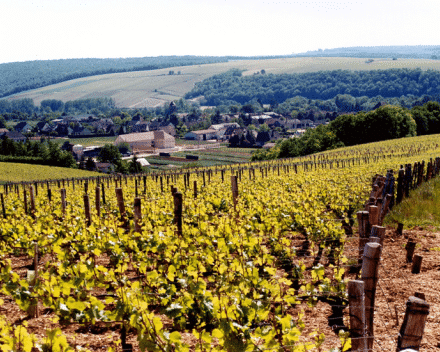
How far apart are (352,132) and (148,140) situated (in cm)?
6317

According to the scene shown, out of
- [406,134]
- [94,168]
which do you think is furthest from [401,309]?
[406,134]

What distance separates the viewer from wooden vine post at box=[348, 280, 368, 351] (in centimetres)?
392

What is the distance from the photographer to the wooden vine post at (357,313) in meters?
3.92

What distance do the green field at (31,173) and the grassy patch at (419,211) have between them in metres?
44.5

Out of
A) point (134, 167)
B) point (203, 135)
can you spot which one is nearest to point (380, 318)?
point (134, 167)

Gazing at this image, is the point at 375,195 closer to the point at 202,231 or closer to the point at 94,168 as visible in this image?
the point at 202,231

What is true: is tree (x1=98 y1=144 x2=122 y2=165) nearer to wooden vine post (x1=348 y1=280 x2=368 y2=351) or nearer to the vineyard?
the vineyard

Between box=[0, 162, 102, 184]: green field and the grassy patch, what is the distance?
44.5m

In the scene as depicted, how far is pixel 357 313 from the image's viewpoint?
4.00 m

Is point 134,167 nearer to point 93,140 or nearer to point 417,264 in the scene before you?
point 417,264

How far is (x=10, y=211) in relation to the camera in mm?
15227

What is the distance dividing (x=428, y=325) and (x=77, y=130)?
16608 centimetres

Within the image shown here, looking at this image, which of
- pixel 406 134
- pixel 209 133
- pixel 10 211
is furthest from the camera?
pixel 209 133

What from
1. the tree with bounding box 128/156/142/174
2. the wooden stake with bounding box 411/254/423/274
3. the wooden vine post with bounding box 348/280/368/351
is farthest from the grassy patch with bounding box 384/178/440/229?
the tree with bounding box 128/156/142/174
